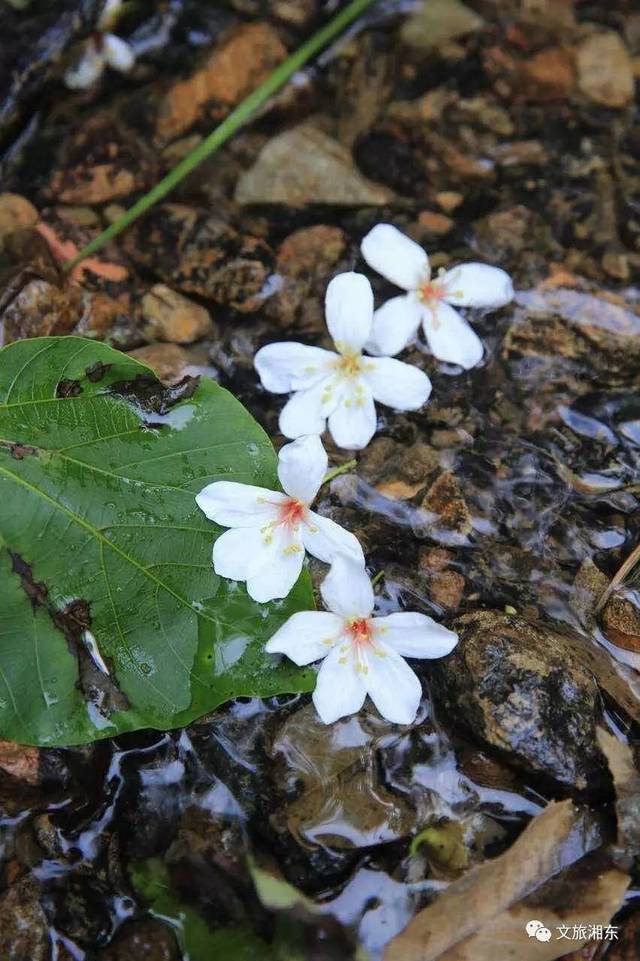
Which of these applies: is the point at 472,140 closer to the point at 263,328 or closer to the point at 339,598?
the point at 263,328

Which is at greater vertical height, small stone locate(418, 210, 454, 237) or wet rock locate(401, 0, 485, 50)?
wet rock locate(401, 0, 485, 50)

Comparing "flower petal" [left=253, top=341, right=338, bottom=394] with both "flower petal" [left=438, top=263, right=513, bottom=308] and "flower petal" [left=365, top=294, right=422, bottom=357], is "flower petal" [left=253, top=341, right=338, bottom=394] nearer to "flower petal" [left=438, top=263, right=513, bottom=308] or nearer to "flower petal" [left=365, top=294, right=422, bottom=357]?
"flower petal" [left=365, top=294, right=422, bottom=357]

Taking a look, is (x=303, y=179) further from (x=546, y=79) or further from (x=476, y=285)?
(x=546, y=79)

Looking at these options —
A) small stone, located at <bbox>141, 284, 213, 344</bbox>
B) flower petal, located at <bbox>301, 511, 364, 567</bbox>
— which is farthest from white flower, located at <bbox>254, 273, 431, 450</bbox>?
small stone, located at <bbox>141, 284, 213, 344</bbox>

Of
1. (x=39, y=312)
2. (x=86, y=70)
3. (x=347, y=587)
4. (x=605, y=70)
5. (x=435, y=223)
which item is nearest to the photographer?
(x=347, y=587)

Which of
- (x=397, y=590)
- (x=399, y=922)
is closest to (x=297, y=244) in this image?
(x=397, y=590)

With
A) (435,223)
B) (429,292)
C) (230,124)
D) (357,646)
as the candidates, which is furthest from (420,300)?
(357,646)

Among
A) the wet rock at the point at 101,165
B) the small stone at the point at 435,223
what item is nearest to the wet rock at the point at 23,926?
the wet rock at the point at 101,165
